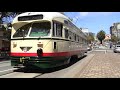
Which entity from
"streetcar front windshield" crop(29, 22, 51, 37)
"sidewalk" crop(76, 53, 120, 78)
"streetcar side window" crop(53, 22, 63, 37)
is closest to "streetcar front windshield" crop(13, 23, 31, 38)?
"streetcar front windshield" crop(29, 22, 51, 37)

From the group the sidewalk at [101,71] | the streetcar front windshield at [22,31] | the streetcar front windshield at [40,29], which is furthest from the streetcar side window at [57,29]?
the sidewalk at [101,71]

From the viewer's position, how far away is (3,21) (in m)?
44.6

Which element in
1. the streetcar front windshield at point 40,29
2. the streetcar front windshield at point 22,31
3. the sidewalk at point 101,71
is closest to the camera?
the sidewalk at point 101,71

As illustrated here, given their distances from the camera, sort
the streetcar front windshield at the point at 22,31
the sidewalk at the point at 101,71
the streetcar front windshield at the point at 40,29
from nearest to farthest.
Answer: the sidewalk at the point at 101,71 < the streetcar front windshield at the point at 40,29 < the streetcar front windshield at the point at 22,31

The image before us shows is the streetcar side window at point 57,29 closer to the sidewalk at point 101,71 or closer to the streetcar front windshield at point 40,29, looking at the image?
the streetcar front windshield at point 40,29

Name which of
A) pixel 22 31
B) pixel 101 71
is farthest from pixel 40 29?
pixel 101 71

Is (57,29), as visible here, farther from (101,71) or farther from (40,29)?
(101,71)

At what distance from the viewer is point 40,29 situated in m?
16.2

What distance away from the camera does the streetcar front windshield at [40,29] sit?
16.1 metres

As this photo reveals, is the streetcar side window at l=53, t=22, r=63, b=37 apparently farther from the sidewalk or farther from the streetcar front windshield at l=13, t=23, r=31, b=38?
the sidewalk

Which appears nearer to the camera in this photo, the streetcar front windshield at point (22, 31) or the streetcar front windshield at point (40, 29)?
the streetcar front windshield at point (40, 29)
